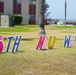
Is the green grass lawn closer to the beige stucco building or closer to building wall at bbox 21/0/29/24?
the beige stucco building

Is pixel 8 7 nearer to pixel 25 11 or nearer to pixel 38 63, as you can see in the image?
pixel 25 11

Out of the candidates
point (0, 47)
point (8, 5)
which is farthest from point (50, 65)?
point (8, 5)

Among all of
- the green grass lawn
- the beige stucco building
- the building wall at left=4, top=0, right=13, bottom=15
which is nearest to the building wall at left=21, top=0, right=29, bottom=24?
the beige stucco building

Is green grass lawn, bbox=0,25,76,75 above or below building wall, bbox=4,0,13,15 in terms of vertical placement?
below

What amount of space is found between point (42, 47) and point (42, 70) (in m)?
5.10

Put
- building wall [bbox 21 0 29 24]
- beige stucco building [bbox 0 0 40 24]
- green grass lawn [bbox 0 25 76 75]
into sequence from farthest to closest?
building wall [bbox 21 0 29 24], beige stucco building [bbox 0 0 40 24], green grass lawn [bbox 0 25 76 75]

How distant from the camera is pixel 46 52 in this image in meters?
15.1

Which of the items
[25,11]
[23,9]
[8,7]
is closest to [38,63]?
[8,7]

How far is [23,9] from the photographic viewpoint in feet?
223

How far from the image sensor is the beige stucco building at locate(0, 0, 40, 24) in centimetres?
6500

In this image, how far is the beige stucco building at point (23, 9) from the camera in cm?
6500

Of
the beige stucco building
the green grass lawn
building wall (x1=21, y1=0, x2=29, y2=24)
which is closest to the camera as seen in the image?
the green grass lawn

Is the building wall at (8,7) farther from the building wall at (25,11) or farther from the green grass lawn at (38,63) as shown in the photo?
the green grass lawn at (38,63)

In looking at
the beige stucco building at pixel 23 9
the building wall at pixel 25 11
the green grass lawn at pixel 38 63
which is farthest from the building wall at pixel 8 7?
the green grass lawn at pixel 38 63
